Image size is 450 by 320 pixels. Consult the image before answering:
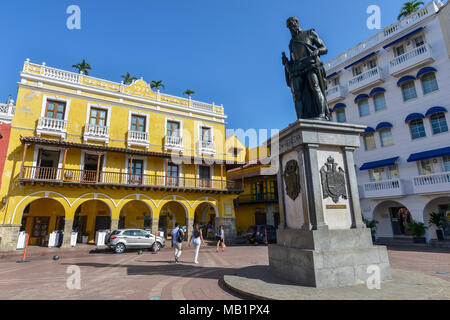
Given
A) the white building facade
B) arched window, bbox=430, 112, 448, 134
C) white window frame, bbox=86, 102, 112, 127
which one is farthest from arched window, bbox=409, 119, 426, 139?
white window frame, bbox=86, 102, 112, 127

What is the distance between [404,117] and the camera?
1897 cm

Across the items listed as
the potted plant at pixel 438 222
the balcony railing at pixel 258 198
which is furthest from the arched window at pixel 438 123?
the balcony railing at pixel 258 198

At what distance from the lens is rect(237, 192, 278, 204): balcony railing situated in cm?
2922

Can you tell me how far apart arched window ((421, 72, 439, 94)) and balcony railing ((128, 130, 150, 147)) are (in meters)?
22.0

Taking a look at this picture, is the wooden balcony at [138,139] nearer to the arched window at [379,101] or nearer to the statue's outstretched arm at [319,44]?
the statue's outstretched arm at [319,44]

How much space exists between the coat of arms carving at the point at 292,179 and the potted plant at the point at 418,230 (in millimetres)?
15983

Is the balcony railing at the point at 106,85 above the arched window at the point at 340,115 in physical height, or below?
above

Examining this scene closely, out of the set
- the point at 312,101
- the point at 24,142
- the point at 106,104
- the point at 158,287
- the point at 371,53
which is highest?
the point at 371,53

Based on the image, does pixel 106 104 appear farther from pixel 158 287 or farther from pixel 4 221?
pixel 158 287

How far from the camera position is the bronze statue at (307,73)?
6.63 metres

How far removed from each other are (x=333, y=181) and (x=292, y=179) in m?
0.96

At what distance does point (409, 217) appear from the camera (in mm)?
18859

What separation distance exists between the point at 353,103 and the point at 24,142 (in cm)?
2630
